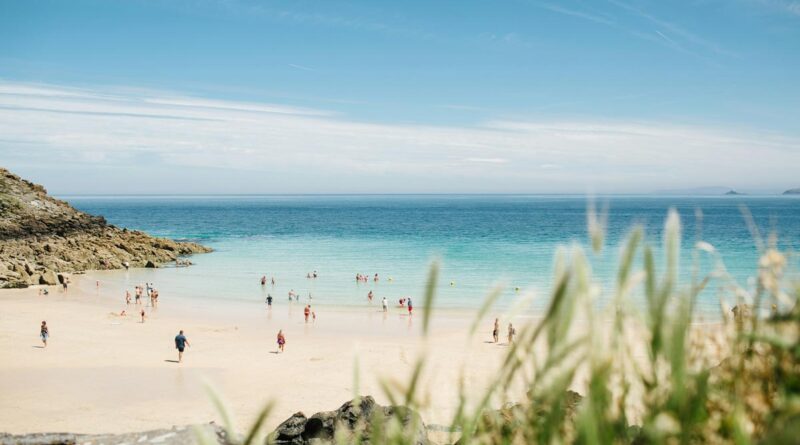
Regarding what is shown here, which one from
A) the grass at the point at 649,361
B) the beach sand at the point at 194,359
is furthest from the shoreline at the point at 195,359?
the grass at the point at 649,361

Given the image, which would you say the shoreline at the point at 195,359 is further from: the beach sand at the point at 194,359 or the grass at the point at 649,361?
the grass at the point at 649,361

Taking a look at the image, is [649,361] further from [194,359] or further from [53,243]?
[53,243]

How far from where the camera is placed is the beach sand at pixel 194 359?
669 inches

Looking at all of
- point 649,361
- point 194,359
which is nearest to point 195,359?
point 194,359

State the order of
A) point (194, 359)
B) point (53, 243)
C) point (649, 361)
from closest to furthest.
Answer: point (649, 361), point (194, 359), point (53, 243)

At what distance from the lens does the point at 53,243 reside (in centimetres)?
5469

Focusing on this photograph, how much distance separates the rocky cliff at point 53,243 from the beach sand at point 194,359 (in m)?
6.50

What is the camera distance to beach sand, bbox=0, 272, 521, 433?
16984 mm

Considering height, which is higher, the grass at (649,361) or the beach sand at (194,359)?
the grass at (649,361)

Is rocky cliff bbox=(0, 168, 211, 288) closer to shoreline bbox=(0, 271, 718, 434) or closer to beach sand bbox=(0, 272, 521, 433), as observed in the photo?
shoreline bbox=(0, 271, 718, 434)

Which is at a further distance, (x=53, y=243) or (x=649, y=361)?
(x=53, y=243)

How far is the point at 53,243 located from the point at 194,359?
38369mm

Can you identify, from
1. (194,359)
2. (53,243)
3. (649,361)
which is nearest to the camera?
(649,361)

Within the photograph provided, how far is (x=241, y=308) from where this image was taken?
37.6m
